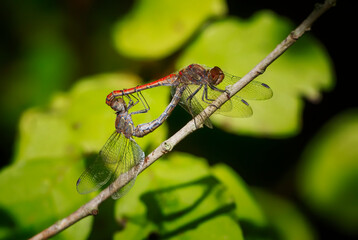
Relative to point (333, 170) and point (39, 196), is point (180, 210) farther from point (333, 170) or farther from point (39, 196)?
point (333, 170)

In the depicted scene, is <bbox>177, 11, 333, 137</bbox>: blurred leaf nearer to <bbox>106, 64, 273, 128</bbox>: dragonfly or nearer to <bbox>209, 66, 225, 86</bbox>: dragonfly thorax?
<bbox>106, 64, 273, 128</bbox>: dragonfly

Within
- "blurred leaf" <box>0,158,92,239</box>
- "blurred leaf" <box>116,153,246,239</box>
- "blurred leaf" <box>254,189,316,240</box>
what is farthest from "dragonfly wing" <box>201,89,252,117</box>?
"blurred leaf" <box>254,189,316,240</box>

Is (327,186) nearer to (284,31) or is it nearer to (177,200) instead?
(284,31)

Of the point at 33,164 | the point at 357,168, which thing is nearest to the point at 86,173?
the point at 33,164

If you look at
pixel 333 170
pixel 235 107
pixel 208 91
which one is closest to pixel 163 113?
pixel 208 91

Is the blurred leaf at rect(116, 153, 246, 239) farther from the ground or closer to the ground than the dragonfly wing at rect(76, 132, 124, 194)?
closer to the ground

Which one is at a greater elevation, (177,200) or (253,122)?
(253,122)

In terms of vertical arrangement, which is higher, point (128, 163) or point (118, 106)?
point (118, 106)
